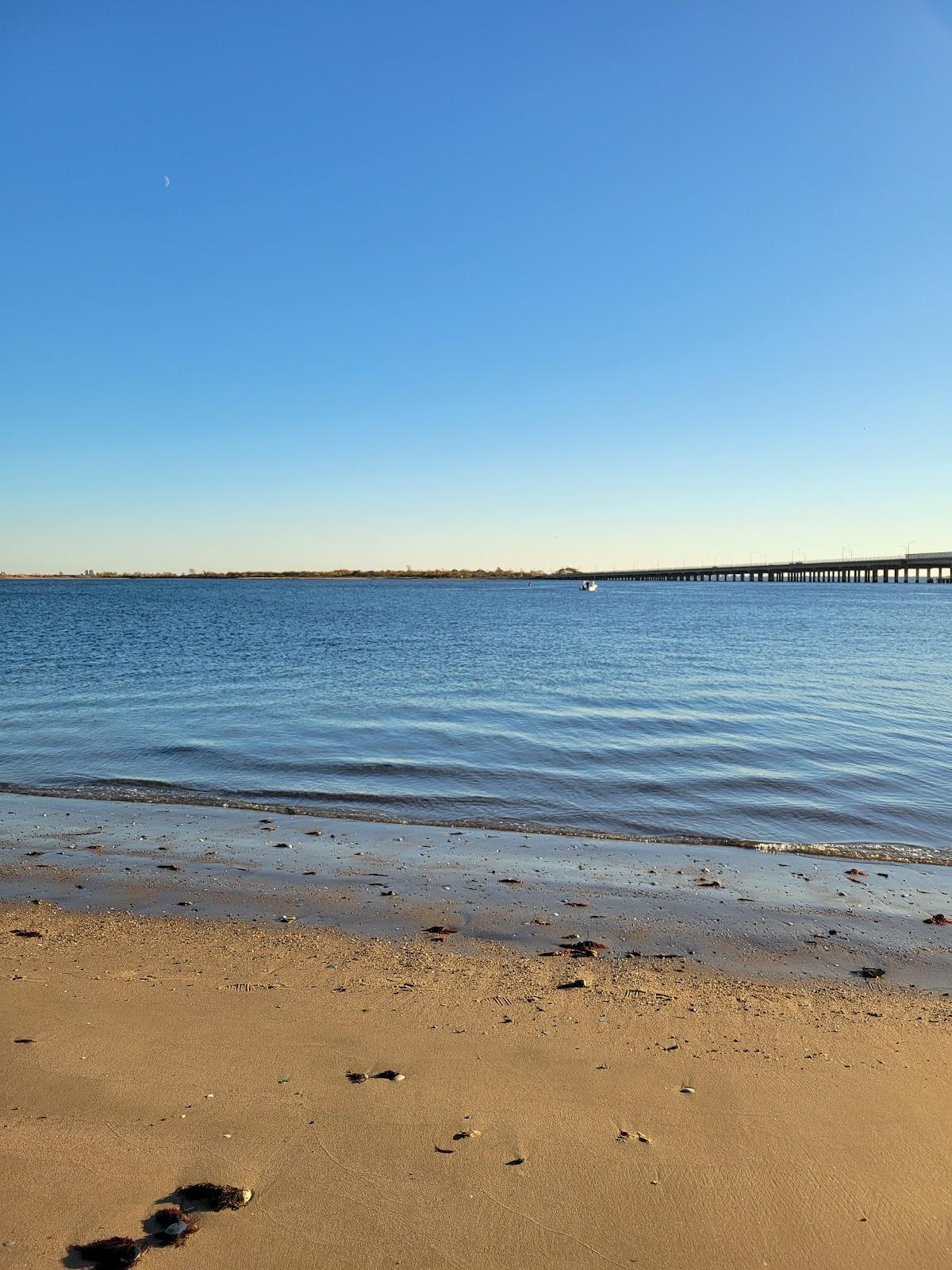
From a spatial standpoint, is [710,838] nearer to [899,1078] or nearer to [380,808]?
[380,808]

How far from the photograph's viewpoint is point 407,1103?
462 centimetres

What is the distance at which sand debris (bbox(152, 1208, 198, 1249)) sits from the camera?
3564mm

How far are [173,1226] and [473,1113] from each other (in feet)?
5.48

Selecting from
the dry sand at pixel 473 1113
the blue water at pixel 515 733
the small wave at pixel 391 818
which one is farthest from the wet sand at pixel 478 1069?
the blue water at pixel 515 733

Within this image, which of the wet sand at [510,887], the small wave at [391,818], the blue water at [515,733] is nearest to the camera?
→ the wet sand at [510,887]

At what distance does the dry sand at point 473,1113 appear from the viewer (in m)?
3.70

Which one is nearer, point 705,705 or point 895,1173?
point 895,1173

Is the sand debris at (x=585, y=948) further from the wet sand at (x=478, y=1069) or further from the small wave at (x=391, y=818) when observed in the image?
the small wave at (x=391, y=818)

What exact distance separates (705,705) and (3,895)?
1920cm

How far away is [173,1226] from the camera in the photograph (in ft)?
11.9

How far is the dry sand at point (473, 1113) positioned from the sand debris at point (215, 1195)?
0.06m

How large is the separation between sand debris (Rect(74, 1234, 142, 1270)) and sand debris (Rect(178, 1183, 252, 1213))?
32 cm

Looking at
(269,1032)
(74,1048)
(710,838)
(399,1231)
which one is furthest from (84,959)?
(710,838)

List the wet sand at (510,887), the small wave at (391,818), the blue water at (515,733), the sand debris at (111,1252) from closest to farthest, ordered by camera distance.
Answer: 1. the sand debris at (111,1252)
2. the wet sand at (510,887)
3. the small wave at (391,818)
4. the blue water at (515,733)
